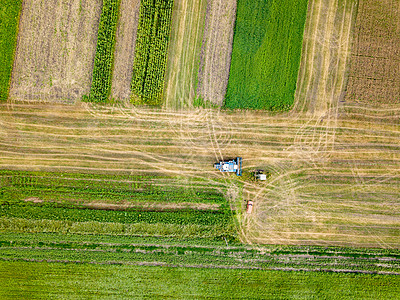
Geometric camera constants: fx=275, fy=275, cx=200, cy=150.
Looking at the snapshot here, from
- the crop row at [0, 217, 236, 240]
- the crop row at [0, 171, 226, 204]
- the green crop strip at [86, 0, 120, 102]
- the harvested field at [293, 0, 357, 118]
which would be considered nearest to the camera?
the crop row at [0, 217, 236, 240]

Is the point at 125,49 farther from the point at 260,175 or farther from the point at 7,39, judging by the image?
the point at 260,175

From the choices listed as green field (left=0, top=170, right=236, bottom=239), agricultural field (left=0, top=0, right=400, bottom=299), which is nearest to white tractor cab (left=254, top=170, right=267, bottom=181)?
agricultural field (left=0, top=0, right=400, bottom=299)

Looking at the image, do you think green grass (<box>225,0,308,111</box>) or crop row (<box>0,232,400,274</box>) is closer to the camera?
crop row (<box>0,232,400,274</box>)

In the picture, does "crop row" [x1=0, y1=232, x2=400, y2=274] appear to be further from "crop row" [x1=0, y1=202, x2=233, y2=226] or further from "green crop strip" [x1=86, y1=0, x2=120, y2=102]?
"green crop strip" [x1=86, y1=0, x2=120, y2=102]

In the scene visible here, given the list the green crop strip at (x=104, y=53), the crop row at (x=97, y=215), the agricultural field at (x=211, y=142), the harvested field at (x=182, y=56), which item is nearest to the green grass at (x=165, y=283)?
the agricultural field at (x=211, y=142)

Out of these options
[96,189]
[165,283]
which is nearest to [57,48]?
[96,189]

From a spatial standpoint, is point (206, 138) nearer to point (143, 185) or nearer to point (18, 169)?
point (143, 185)
